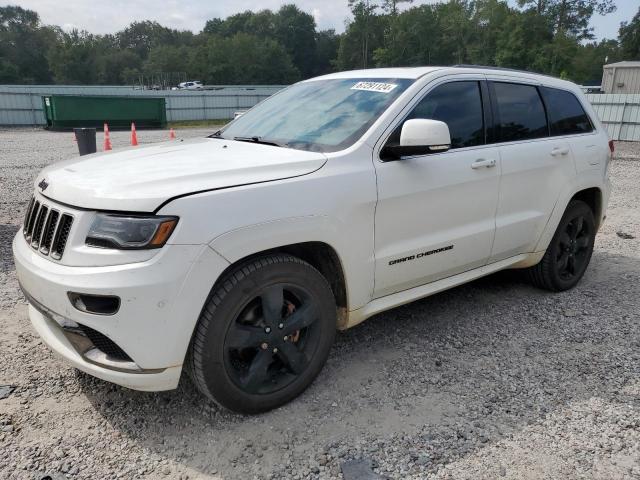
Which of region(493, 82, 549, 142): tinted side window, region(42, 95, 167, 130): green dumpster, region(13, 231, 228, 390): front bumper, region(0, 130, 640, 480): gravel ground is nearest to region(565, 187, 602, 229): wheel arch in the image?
region(493, 82, 549, 142): tinted side window

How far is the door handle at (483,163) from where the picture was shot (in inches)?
139

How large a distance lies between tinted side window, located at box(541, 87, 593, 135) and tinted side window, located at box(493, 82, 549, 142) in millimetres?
124

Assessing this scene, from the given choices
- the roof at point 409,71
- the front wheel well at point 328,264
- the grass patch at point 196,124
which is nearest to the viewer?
the front wheel well at point 328,264

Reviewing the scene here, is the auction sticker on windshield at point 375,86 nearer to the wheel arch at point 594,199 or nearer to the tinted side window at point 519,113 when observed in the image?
the tinted side window at point 519,113

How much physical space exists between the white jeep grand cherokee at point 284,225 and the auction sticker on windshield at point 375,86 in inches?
0.6

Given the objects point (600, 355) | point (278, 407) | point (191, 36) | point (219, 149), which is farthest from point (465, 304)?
point (191, 36)

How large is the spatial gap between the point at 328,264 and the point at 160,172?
3.47 ft

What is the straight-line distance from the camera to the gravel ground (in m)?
2.48

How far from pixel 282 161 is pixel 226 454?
4.99 ft

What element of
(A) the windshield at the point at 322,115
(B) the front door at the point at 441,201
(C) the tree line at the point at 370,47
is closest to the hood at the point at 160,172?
(A) the windshield at the point at 322,115

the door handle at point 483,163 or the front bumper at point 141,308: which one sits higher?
the door handle at point 483,163

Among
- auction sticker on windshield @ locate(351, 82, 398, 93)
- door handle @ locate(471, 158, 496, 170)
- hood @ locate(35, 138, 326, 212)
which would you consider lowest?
door handle @ locate(471, 158, 496, 170)

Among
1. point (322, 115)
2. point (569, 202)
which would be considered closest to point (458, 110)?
point (322, 115)

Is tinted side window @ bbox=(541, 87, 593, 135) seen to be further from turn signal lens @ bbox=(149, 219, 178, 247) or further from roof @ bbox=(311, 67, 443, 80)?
turn signal lens @ bbox=(149, 219, 178, 247)
